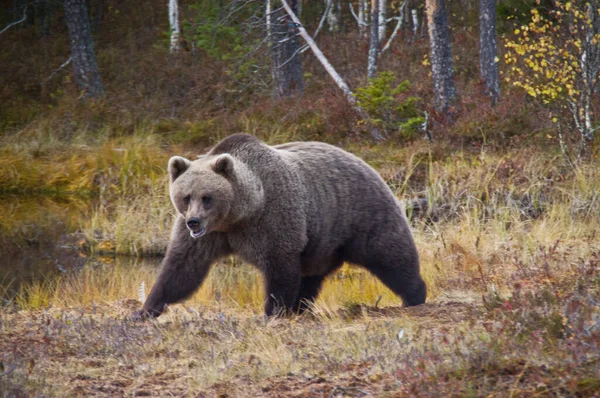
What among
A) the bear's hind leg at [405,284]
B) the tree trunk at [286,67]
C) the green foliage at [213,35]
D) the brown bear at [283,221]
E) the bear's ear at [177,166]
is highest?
the green foliage at [213,35]

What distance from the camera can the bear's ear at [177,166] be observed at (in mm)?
6129

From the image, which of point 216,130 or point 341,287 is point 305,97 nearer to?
point 216,130

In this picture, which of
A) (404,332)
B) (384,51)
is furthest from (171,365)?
(384,51)

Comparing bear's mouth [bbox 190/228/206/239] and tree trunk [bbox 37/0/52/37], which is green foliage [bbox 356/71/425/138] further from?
tree trunk [bbox 37/0/52/37]

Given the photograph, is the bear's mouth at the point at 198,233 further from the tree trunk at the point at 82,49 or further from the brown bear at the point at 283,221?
the tree trunk at the point at 82,49

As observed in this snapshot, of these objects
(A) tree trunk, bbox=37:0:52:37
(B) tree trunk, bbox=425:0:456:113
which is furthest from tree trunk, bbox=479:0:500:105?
(A) tree trunk, bbox=37:0:52:37

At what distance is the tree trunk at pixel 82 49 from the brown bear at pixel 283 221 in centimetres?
1582

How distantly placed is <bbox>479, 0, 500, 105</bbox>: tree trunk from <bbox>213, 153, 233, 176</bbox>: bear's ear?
40.5 feet

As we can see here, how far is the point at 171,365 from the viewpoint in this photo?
15.8ft

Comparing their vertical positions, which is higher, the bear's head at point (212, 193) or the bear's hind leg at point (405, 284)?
the bear's head at point (212, 193)

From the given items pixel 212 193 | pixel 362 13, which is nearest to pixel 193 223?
pixel 212 193

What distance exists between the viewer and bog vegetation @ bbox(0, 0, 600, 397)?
14.3 feet

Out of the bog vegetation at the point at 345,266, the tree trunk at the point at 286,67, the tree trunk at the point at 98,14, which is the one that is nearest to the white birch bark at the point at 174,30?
the bog vegetation at the point at 345,266

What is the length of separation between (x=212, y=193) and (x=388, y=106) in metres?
10.5
